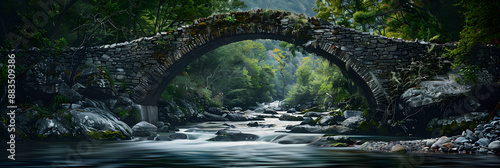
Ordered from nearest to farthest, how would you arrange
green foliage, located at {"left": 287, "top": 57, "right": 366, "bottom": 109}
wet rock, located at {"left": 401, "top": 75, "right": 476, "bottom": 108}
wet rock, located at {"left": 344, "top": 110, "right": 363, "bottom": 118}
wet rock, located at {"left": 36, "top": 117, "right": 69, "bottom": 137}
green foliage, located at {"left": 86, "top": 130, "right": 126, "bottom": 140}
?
wet rock, located at {"left": 36, "top": 117, "right": 69, "bottom": 137} < green foliage, located at {"left": 86, "top": 130, "right": 126, "bottom": 140} < wet rock, located at {"left": 401, "top": 75, "right": 476, "bottom": 108} < wet rock, located at {"left": 344, "top": 110, "right": 363, "bottom": 118} < green foliage, located at {"left": 287, "top": 57, "right": 366, "bottom": 109}

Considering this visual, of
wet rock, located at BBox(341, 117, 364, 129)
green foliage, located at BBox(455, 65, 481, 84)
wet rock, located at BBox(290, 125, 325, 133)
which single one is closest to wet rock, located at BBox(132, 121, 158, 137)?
wet rock, located at BBox(290, 125, 325, 133)

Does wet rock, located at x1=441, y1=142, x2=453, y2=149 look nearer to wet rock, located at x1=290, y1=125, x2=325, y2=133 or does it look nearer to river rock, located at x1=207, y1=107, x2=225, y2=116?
wet rock, located at x1=290, y1=125, x2=325, y2=133

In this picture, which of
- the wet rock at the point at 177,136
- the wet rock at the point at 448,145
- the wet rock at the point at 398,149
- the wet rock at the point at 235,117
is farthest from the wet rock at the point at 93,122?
the wet rock at the point at 235,117

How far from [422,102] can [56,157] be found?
8.94 m

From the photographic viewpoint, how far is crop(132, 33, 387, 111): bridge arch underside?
11.1 metres

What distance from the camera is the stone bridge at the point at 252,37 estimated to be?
1099 cm

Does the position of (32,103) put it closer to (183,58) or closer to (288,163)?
(183,58)

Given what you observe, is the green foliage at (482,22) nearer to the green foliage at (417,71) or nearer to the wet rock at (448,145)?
the green foliage at (417,71)

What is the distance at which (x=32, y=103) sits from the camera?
10.6 metres

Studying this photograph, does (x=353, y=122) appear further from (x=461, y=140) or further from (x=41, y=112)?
(x=41, y=112)

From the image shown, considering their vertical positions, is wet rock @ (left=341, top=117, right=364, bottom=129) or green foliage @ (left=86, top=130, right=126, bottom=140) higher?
green foliage @ (left=86, top=130, right=126, bottom=140)

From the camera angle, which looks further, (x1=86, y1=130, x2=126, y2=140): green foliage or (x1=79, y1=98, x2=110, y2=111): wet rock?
(x1=79, y1=98, x2=110, y2=111): wet rock

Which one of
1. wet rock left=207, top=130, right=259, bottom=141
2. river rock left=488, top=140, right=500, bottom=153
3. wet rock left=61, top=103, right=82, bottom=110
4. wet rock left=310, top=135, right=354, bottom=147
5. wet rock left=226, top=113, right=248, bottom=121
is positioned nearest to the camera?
river rock left=488, top=140, right=500, bottom=153

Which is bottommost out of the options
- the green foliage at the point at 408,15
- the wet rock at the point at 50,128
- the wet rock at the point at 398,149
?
the wet rock at the point at 398,149
